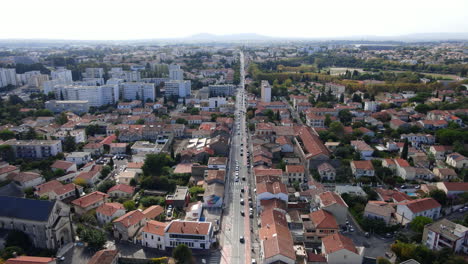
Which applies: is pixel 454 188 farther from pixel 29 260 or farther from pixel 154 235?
pixel 29 260

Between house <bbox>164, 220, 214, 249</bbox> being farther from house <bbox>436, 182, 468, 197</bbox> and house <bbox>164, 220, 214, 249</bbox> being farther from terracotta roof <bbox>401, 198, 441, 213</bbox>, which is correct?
house <bbox>436, 182, 468, 197</bbox>

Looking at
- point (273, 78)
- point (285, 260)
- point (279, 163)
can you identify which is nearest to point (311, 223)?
point (285, 260)

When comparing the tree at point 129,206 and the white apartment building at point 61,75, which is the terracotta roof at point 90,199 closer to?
the tree at point 129,206

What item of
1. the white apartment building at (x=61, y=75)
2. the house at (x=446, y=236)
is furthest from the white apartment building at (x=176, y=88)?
the house at (x=446, y=236)

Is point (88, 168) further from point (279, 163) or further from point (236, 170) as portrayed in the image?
point (279, 163)

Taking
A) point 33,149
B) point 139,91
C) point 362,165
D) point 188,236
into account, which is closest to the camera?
point 188,236

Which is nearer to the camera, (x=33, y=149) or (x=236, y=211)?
(x=236, y=211)

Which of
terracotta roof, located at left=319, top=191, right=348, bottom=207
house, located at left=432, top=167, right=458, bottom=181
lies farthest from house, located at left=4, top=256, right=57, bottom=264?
house, located at left=432, top=167, right=458, bottom=181

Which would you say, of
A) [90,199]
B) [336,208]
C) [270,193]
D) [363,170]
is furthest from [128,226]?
[363,170]
